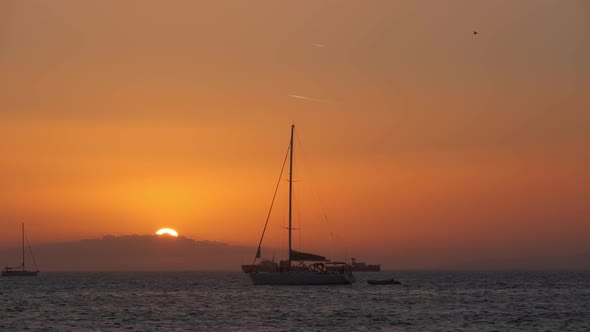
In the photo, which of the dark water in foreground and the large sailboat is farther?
the large sailboat

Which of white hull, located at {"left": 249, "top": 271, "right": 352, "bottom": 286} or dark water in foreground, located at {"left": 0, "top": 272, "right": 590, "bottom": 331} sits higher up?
white hull, located at {"left": 249, "top": 271, "right": 352, "bottom": 286}

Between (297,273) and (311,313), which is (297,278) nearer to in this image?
(297,273)

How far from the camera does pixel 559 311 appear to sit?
89.0 m

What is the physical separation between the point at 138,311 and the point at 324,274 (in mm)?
48231

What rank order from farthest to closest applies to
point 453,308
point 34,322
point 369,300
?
point 369,300 < point 453,308 < point 34,322

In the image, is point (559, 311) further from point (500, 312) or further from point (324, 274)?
point (324, 274)

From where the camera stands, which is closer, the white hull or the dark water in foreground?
the dark water in foreground

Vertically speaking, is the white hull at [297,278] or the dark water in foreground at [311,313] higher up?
the white hull at [297,278]

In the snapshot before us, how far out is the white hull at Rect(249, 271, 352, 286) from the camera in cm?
13100

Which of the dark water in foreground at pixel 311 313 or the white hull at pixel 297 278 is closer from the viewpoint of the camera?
the dark water in foreground at pixel 311 313

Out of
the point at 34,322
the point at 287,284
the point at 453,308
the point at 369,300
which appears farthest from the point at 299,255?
the point at 34,322

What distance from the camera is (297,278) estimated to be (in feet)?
430

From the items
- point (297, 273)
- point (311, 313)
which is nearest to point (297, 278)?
point (297, 273)

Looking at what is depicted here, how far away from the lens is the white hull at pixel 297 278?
131 meters
